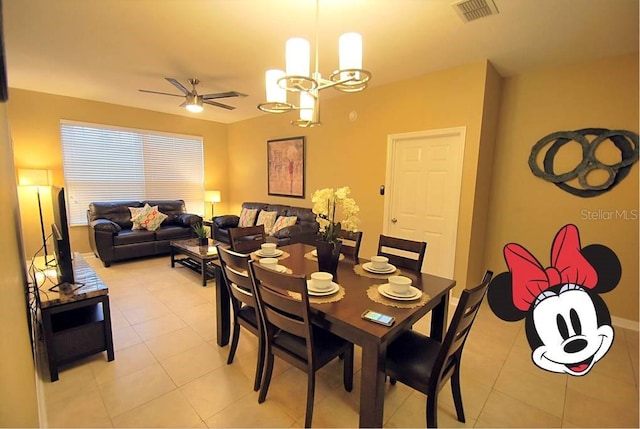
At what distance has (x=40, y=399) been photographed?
1743mm

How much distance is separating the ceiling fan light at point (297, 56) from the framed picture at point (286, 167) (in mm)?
3169

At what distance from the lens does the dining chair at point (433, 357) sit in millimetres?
1351

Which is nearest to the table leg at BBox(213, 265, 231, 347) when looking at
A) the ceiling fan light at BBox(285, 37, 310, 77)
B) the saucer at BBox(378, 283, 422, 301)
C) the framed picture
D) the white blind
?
the saucer at BBox(378, 283, 422, 301)

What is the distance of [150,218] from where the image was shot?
495 cm

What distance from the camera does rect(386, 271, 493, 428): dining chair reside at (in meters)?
1.35

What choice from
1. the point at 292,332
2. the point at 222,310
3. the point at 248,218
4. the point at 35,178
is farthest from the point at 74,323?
the point at 248,218

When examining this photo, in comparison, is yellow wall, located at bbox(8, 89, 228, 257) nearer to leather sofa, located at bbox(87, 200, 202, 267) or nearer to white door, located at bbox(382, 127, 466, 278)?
leather sofa, located at bbox(87, 200, 202, 267)

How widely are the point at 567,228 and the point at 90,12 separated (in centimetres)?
460

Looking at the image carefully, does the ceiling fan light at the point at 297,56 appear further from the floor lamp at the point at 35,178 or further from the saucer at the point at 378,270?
the floor lamp at the point at 35,178

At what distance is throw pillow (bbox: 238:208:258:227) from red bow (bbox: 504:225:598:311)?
3953 mm

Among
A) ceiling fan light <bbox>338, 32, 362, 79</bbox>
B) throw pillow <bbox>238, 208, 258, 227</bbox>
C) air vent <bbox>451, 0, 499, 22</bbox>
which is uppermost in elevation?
air vent <bbox>451, 0, 499, 22</bbox>

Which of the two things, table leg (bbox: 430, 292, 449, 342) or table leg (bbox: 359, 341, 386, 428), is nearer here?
table leg (bbox: 359, 341, 386, 428)

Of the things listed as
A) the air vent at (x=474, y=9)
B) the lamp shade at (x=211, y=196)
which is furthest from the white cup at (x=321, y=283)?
the lamp shade at (x=211, y=196)

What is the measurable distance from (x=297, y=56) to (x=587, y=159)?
2982 millimetres
